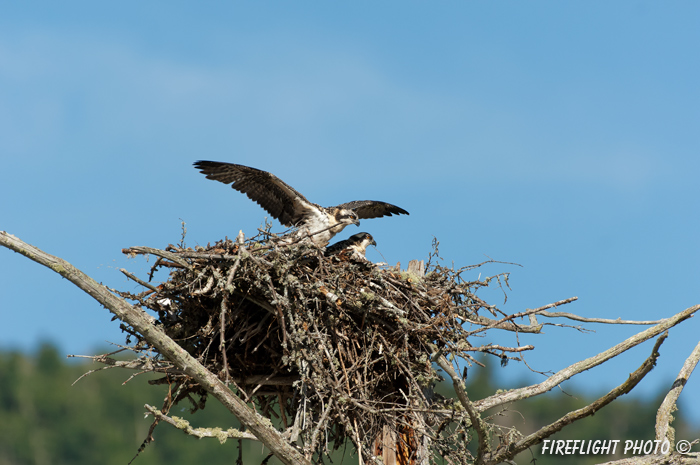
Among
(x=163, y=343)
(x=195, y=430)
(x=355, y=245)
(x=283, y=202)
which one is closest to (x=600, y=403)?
(x=195, y=430)

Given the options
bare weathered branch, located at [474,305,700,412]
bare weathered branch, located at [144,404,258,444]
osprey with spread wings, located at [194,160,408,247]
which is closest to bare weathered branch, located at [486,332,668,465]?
bare weathered branch, located at [474,305,700,412]

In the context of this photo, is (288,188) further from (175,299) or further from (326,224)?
(175,299)

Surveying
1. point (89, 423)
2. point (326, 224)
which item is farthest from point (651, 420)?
point (326, 224)

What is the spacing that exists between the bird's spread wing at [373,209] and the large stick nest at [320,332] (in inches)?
80.2

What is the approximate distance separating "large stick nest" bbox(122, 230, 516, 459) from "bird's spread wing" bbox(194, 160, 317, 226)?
1.64m

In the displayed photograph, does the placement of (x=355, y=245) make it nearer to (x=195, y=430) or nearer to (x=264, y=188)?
(x=264, y=188)

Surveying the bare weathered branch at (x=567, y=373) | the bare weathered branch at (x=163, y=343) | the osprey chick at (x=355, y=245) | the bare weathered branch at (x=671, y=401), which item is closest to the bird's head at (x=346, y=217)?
the osprey chick at (x=355, y=245)

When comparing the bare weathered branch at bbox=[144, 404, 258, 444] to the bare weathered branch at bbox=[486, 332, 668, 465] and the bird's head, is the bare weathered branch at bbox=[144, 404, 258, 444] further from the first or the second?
the bird's head

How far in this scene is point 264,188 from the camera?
28.7 feet

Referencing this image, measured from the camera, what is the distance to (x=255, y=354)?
22.7 feet

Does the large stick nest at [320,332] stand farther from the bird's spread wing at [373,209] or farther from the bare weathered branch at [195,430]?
the bird's spread wing at [373,209]

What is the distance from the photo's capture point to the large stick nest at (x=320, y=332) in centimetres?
612

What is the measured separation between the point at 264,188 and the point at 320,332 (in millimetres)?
2777

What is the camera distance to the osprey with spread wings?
841 centimetres
